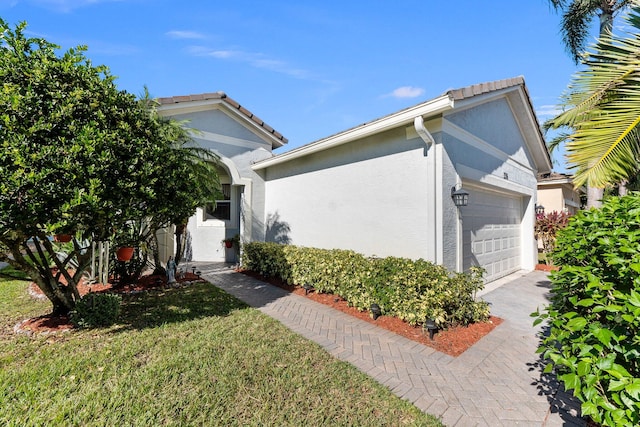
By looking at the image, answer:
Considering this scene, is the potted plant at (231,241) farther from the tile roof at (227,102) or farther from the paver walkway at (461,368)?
the paver walkway at (461,368)

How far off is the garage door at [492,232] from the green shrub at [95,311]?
808cm

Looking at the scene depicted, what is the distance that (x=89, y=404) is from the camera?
298 cm

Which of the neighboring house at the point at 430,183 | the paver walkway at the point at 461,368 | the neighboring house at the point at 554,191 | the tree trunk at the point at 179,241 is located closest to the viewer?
the paver walkway at the point at 461,368

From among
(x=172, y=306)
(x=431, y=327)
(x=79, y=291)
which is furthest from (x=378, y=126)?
(x=79, y=291)

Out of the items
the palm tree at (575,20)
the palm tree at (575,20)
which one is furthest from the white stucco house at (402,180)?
the palm tree at (575,20)

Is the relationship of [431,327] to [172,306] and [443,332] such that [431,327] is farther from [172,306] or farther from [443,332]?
[172,306]

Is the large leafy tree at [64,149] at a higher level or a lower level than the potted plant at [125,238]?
higher

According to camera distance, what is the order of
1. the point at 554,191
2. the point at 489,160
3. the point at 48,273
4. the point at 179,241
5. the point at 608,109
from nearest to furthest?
the point at 608,109, the point at 48,273, the point at 489,160, the point at 179,241, the point at 554,191

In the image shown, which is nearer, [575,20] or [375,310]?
[375,310]

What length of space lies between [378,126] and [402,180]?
144cm

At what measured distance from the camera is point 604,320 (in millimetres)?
2273

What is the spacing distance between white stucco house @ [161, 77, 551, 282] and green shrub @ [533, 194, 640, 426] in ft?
11.4

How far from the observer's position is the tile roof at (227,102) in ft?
31.5

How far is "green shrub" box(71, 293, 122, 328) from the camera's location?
515 cm
